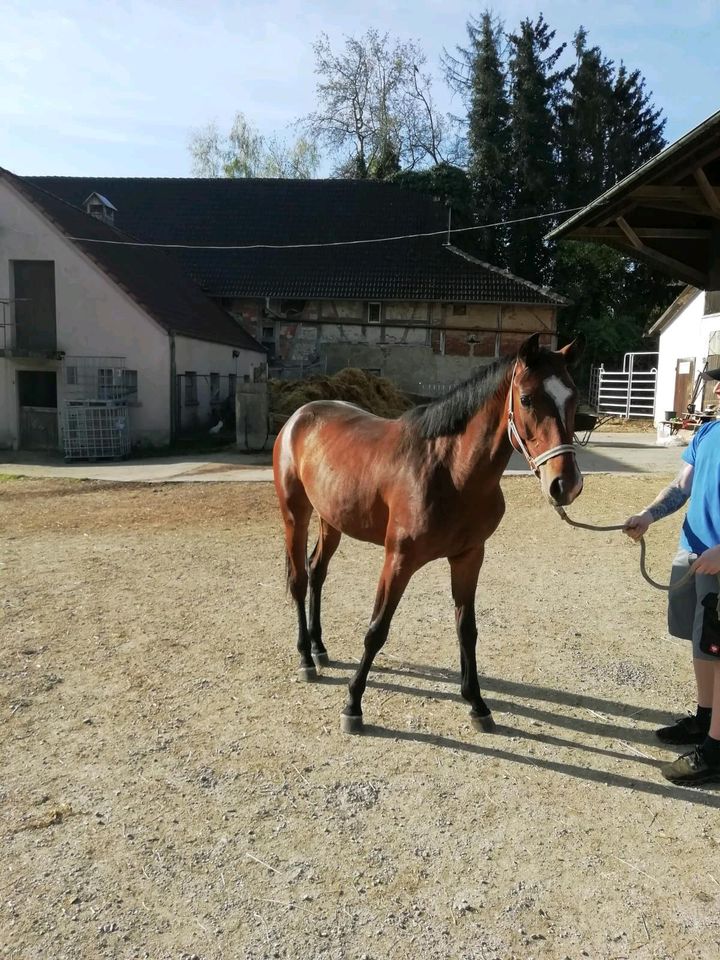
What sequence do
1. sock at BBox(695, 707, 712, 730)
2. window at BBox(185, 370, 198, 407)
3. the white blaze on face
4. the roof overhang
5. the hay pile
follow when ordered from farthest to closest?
1. window at BBox(185, 370, 198, 407)
2. the hay pile
3. the roof overhang
4. sock at BBox(695, 707, 712, 730)
5. the white blaze on face

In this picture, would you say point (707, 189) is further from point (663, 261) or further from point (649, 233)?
point (663, 261)

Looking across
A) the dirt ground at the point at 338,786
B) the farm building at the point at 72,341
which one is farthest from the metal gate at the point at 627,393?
the dirt ground at the point at 338,786

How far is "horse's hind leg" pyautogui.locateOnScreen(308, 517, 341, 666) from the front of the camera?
4266 mm

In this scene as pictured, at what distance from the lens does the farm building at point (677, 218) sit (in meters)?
4.71

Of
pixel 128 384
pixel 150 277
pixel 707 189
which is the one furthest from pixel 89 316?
pixel 707 189

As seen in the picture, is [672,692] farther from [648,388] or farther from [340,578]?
[648,388]

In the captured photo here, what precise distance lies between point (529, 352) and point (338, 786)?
2059 millimetres

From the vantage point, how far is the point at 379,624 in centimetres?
338

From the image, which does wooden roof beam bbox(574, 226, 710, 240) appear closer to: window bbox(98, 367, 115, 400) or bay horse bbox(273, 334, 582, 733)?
bay horse bbox(273, 334, 582, 733)

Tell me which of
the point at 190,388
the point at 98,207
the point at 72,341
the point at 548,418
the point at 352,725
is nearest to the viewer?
the point at 548,418

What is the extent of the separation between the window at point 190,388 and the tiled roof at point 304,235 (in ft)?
24.2

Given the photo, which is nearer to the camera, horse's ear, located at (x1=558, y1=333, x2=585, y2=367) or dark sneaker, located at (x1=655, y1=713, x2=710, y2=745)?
horse's ear, located at (x1=558, y1=333, x2=585, y2=367)

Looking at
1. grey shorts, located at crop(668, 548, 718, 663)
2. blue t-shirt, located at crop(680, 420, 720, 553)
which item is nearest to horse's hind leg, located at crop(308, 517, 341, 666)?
grey shorts, located at crop(668, 548, 718, 663)

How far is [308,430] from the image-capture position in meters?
4.35
